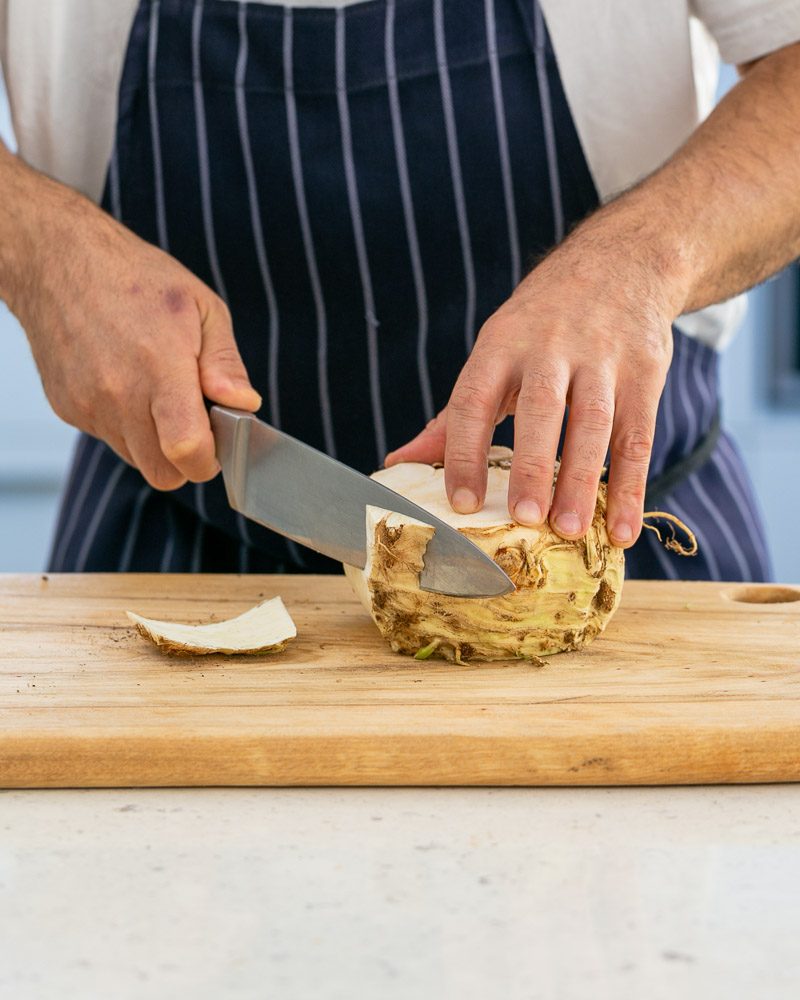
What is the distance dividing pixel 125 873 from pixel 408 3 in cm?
125

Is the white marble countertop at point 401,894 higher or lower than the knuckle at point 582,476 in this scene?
lower

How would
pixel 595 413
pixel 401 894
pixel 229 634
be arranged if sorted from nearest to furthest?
pixel 401 894 < pixel 595 413 < pixel 229 634

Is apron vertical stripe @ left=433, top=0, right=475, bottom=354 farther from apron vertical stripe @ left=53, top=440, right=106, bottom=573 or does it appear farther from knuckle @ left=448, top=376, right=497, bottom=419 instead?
apron vertical stripe @ left=53, top=440, right=106, bottom=573

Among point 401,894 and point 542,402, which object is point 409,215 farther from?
point 401,894

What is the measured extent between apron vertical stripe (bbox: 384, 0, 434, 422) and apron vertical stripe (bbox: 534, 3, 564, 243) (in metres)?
0.19

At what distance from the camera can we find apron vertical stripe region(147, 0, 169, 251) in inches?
66.4

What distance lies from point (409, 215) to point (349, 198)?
0.09m

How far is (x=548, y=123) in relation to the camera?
1665 mm

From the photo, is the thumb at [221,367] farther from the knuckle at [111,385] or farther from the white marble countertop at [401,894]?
the white marble countertop at [401,894]

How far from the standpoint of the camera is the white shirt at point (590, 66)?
162cm

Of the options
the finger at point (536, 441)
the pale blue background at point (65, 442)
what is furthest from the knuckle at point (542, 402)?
the pale blue background at point (65, 442)

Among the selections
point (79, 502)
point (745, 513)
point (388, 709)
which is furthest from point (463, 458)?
point (79, 502)

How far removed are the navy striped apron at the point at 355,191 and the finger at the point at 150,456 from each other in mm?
260

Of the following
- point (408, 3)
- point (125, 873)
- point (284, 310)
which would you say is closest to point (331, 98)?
point (408, 3)
